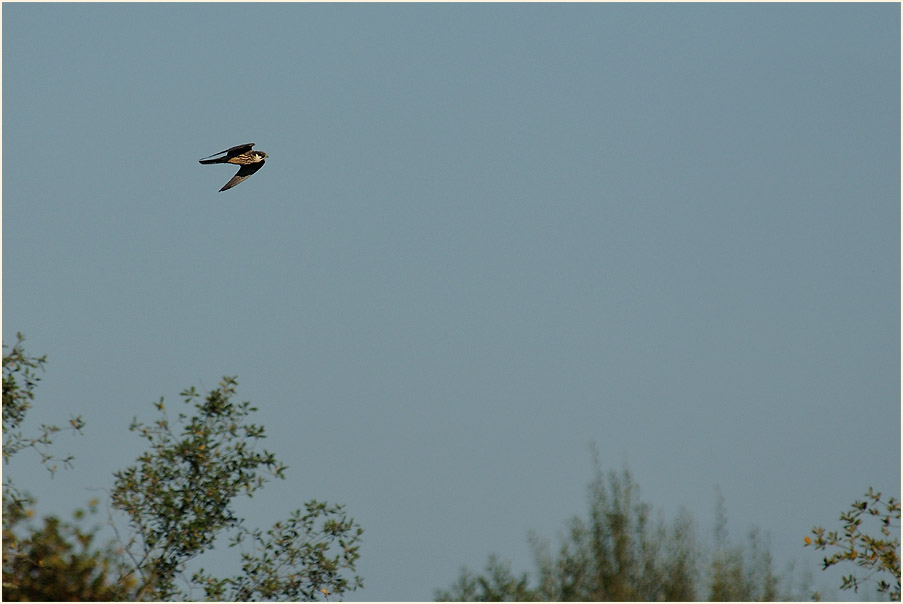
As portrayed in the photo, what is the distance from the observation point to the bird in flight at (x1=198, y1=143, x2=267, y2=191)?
18000mm

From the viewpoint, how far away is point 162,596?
14.5 meters

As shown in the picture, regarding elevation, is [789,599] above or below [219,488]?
below

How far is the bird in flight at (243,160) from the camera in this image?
1800 centimetres

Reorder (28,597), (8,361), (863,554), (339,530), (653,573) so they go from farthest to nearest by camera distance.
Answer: (339,530), (8,361), (863,554), (653,573), (28,597)

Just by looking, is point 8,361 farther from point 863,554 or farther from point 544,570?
point 863,554

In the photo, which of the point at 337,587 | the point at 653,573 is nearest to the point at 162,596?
the point at 337,587

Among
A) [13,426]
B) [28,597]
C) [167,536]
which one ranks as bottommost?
Result: [28,597]

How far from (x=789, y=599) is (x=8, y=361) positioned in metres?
8.92

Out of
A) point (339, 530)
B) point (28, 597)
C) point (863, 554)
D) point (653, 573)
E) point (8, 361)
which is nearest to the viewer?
point (28, 597)

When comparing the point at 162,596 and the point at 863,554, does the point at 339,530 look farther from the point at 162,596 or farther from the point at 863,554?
the point at 863,554

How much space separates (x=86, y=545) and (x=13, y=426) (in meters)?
3.96

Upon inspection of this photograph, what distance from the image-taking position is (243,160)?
18203 mm

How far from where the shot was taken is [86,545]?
11320 mm

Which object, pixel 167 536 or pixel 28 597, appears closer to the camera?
pixel 28 597
